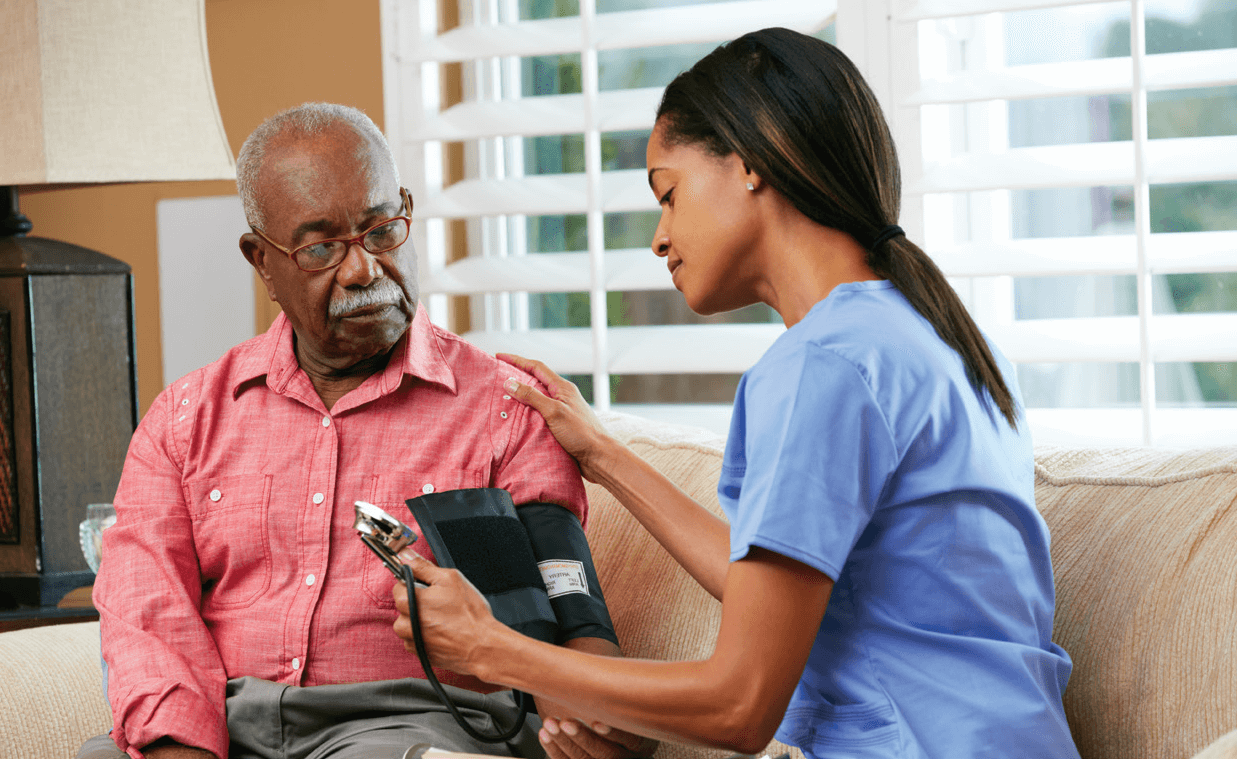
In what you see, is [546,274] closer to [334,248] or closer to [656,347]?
[656,347]

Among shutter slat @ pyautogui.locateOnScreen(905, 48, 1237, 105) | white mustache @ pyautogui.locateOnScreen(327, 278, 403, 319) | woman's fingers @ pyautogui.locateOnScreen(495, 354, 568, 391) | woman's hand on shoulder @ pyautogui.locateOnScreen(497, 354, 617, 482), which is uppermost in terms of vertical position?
shutter slat @ pyautogui.locateOnScreen(905, 48, 1237, 105)

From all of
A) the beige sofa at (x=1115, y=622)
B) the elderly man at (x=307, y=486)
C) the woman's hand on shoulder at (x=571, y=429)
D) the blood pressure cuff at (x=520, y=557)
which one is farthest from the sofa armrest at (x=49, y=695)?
the woman's hand on shoulder at (x=571, y=429)

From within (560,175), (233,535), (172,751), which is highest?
(560,175)

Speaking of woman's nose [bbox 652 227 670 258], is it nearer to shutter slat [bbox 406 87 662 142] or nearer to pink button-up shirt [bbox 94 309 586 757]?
pink button-up shirt [bbox 94 309 586 757]

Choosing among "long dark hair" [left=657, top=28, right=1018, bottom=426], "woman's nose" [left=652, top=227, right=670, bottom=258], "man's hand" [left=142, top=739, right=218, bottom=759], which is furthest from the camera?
"man's hand" [left=142, top=739, right=218, bottom=759]

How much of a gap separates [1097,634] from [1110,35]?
48.5 inches

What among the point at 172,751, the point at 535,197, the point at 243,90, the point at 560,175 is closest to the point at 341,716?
the point at 172,751

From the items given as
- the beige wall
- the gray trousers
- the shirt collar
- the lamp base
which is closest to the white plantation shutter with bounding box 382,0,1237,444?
the beige wall

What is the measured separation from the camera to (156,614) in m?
1.33

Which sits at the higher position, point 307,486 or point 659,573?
point 307,486

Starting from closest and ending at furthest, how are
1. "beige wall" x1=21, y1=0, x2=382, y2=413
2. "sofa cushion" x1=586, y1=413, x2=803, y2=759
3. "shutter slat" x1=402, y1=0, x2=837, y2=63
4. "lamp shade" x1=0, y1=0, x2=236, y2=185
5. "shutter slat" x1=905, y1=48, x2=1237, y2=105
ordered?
"sofa cushion" x1=586, y1=413, x2=803, y2=759, "shutter slat" x1=905, y1=48, x2=1237, y2=105, "lamp shade" x1=0, y1=0, x2=236, y2=185, "shutter slat" x1=402, y1=0, x2=837, y2=63, "beige wall" x1=21, y1=0, x2=382, y2=413

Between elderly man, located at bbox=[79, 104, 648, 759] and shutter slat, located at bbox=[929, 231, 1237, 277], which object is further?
shutter slat, located at bbox=[929, 231, 1237, 277]

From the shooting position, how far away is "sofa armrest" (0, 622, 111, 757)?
143 centimetres

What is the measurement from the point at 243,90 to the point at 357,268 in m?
1.65
